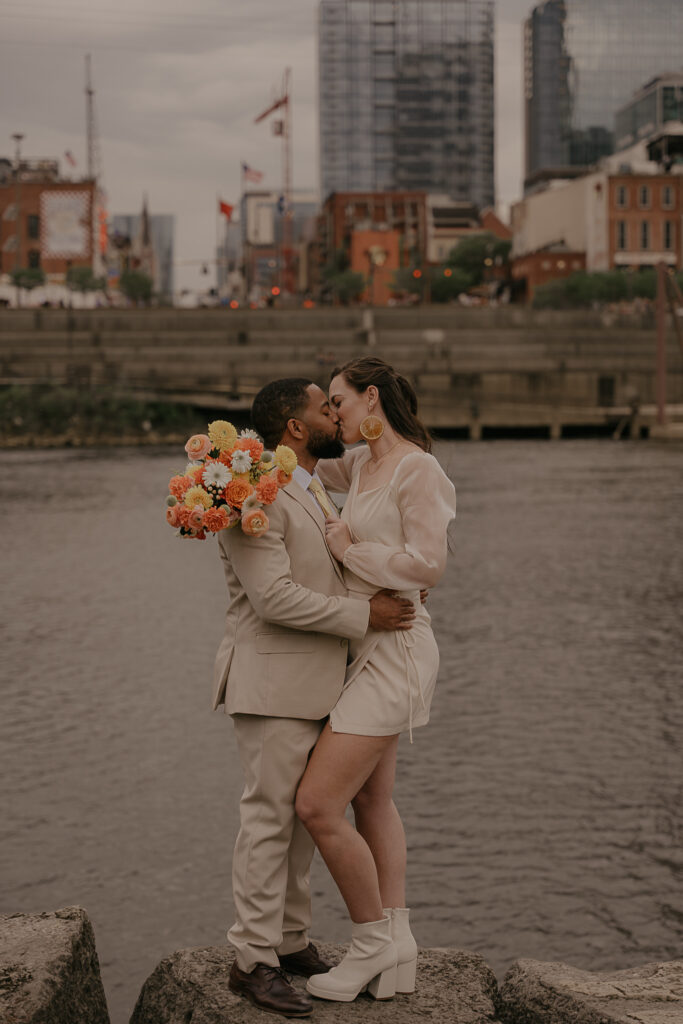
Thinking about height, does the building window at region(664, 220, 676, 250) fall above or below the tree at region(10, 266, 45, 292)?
above

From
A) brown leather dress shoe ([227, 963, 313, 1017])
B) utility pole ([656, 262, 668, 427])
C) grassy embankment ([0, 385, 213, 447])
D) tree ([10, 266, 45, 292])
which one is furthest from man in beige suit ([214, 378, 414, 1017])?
tree ([10, 266, 45, 292])

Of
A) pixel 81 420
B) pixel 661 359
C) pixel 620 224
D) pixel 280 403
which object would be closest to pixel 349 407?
pixel 280 403

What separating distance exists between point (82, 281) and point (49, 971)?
104m

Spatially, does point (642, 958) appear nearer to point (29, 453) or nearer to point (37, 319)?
point (29, 453)

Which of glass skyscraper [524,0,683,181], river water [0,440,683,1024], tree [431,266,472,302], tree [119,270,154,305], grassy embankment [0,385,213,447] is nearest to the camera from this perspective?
river water [0,440,683,1024]

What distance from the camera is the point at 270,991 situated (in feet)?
13.8

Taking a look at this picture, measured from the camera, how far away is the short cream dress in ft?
14.2

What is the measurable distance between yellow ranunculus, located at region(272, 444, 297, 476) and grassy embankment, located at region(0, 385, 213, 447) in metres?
64.0

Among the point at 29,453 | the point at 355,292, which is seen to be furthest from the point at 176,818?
the point at 355,292

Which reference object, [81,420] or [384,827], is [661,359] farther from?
[384,827]

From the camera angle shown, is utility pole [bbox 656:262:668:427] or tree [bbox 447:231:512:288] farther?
tree [bbox 447:231:512:288]

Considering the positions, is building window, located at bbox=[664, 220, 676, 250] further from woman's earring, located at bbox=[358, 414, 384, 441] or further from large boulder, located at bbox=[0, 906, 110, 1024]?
large boulder, located at bbox=[0, 906, 110, 1024]

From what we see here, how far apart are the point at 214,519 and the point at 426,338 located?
75455 mm

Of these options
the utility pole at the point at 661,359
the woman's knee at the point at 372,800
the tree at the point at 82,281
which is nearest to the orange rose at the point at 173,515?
the woman's knee at the point at 372,800
